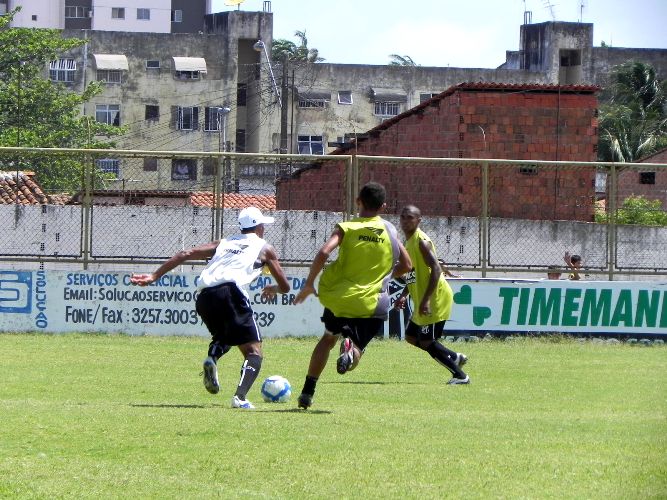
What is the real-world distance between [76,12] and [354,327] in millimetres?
95361

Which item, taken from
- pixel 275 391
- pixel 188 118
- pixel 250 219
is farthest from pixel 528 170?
pixel 188 118

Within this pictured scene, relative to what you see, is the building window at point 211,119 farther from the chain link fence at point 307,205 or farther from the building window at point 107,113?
the chain link fence at point 307,205

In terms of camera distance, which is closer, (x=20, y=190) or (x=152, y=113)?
(x=20, y=190)

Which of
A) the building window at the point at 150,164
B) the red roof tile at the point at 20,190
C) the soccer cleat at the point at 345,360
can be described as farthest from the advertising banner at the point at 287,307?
the soccer cleat at the point at 345,360

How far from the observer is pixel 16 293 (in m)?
20.3

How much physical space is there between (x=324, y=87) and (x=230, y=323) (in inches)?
2168

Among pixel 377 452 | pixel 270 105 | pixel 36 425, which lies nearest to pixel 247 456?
pixel 377 452

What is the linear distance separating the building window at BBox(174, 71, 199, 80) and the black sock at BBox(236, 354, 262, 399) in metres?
54.3

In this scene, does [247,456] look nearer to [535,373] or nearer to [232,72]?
[535,373]

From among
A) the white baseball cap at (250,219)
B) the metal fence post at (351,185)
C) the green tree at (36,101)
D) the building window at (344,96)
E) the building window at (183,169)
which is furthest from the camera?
the building window at (344,96)

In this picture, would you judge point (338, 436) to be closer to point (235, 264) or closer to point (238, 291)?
point (238, 291)

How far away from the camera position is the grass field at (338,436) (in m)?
7.05

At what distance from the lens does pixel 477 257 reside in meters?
21.3

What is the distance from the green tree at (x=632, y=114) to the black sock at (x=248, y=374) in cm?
4556
